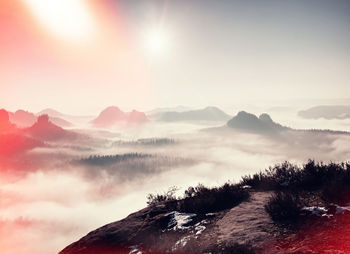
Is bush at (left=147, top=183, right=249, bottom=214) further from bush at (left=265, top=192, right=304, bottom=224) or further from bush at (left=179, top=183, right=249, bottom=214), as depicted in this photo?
bush at (left=265, top=192, right=304, bottom=224)

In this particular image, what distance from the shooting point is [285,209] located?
30.0 ft

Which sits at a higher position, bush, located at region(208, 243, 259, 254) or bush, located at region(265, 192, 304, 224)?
bush, located at region(265, 192, 304, 224)

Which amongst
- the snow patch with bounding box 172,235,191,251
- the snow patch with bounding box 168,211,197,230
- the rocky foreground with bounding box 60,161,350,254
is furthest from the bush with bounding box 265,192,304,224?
the snow patch with bounding box 168,211,197,230

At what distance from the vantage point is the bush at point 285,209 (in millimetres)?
8789

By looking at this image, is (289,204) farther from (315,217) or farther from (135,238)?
(135,238)

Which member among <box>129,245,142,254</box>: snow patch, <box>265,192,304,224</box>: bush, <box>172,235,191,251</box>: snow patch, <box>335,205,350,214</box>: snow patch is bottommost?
Result: <box>129,245,142,254</box>: snow patch

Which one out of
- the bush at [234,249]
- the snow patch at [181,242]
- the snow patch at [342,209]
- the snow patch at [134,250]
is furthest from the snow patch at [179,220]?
the snow patch at [342,209]

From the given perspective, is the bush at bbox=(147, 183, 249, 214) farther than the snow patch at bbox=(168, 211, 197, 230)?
Yes

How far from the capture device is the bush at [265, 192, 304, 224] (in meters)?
8.79

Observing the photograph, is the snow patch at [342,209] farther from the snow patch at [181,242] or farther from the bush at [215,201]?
the snow patch at [181,242]

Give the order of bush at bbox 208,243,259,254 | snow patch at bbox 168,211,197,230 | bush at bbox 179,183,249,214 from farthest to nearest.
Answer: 1. bush at bbox 179,183,249,214
2. snow patch at bbox 168,211,197,230
3. bush at bbox 208,243,259,254

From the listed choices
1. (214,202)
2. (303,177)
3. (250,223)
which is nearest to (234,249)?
(250,223)

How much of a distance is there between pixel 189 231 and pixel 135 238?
242 cm

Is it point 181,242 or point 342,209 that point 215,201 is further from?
point 342,209
